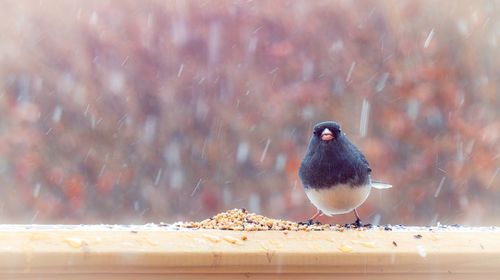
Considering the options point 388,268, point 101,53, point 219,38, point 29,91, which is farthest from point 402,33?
point 388,268

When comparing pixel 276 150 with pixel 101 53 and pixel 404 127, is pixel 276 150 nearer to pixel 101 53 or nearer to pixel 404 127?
pixel 404 127

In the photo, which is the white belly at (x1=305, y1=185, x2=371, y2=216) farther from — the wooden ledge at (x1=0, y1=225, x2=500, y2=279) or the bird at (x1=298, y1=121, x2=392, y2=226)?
the wooden ledge at (x1=0, y1=225, x2=500, y2=279)

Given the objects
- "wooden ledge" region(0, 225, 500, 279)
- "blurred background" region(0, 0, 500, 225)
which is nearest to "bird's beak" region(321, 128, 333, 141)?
"wooden ledge" region(0, 225, 500, 279)

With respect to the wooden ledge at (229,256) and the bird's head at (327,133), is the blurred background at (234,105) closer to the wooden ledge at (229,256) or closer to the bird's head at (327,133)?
the bird's head at (327,133)

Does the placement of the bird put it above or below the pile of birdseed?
above

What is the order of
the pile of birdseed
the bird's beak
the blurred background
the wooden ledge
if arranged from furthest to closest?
the blurred background
the bird's beak
the pile of birdseed
the wooden ledge

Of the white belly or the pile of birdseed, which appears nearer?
the pile of birdseed

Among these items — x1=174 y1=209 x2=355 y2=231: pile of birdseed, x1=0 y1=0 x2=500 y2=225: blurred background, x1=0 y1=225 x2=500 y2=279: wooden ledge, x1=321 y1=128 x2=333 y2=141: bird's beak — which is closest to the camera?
x1=0 y1=225 x2=500 y2=279: wooden ledge
